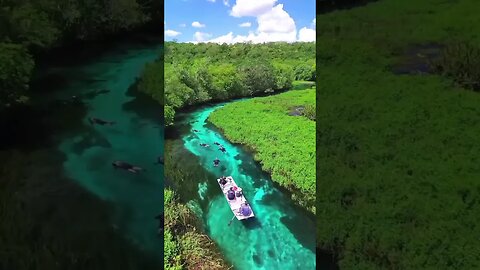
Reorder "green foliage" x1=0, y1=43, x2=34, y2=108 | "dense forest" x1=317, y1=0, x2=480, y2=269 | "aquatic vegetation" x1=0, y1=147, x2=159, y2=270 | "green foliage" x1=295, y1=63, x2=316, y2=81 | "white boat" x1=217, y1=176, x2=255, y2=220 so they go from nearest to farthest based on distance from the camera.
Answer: "aquatic vegetation" x1=0, y1=147, x2=159, y2=270 < "green foliage" x1=0, y1=43, x2=34, y2=108 < "dense forest" x1=317, y1=0, x2=480, y2=269 < "white boat" x1=217, y1=176, x2=255, y2=220 < "green foliage" x1=295, y1=63, x2=316, y2=81

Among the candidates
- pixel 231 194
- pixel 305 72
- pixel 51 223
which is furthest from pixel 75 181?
pixel 305 72

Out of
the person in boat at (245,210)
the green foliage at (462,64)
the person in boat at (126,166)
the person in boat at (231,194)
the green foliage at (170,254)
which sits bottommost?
the green foliage at (170,254)

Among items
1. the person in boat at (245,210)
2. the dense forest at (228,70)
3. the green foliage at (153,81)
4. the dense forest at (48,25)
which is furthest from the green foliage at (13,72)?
the person in boat at (245,210)

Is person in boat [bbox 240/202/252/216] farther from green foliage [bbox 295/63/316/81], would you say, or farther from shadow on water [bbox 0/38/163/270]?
green foliage [bbox 295/63/316/81]

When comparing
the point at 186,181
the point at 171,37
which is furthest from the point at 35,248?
the point at 171,37

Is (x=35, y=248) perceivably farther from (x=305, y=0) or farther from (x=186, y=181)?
(x=305, y=0)

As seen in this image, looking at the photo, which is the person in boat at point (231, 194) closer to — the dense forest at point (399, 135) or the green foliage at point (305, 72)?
the dense forest at point (399, 135)

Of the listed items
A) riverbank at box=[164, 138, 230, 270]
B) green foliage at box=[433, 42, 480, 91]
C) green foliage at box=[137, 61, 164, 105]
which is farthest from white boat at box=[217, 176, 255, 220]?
green foliage at box=[433, 42, 480, 91]
